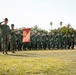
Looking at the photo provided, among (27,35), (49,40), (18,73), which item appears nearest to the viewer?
(18,73)

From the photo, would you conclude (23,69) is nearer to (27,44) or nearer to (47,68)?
(47,68)

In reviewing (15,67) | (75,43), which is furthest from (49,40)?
(15,67)

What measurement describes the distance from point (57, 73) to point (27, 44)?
76.6 feet

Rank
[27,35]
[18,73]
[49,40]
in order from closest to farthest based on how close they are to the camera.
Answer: [18,73] < [27,35] < [49,40]

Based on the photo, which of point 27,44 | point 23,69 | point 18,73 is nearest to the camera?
point 18,73

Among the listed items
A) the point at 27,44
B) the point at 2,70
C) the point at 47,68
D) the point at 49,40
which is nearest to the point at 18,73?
the point at 2,70

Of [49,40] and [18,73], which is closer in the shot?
[18,73]

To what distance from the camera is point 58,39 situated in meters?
35.0

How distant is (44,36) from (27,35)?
5082 mm

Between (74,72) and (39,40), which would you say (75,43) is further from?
(74,72)

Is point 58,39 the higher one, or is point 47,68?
point 58,39

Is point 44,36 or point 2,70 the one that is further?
point 44,36

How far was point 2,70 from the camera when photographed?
380 inches

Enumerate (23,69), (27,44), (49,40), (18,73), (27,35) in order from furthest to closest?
1. (49,40)
2. (27,44)
3. (27,35)
4. (23,69)
5. (18,73)
